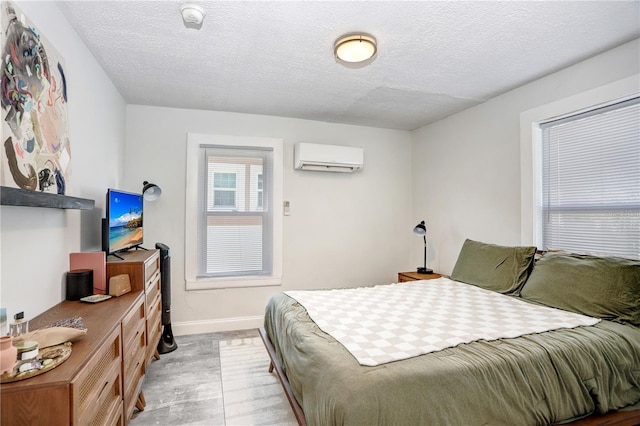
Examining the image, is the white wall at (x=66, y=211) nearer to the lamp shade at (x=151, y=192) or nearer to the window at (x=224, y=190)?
the lamp shade at (x=151, y=192)

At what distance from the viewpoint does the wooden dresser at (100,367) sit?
3.17ft

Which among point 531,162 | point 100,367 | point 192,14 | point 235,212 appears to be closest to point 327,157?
point 235,212

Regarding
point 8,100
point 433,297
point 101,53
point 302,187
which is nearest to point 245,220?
point 302,187

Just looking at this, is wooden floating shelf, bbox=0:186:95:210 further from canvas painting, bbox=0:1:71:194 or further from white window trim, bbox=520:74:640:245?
white window trim, bbox=520:74:640:245

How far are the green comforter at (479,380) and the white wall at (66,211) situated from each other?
4.48 ft

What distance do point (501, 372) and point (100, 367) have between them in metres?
1.76

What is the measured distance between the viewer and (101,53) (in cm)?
235

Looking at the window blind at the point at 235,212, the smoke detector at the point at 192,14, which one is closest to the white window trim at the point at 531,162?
the window blind at the point at 235,212

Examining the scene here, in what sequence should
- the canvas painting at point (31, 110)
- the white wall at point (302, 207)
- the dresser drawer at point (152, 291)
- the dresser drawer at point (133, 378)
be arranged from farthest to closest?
the white wall at point (302, 207), the dresser drawer at point (152, 291), the dresser drawer at point (133, 378), the canvas painting at point (31, 110)

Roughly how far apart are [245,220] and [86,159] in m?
1.84

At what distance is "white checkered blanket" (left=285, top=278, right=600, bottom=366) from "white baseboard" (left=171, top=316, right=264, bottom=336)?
1.50m

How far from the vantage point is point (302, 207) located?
13.1 ft

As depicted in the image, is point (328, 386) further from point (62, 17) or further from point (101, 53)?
point (101, 53)

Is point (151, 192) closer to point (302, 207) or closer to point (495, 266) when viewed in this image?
point (302, 207)
